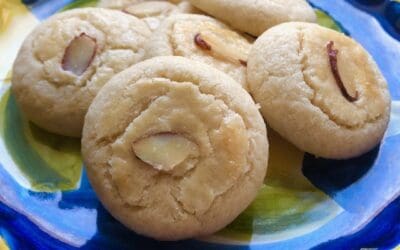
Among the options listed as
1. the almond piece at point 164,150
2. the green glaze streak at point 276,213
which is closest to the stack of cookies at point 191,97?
the almond piece at point 164,150

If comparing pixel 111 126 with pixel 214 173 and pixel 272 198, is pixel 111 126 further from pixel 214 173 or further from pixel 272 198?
pixel 272 198

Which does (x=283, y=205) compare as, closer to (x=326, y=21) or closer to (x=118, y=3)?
(x=326, y=21)

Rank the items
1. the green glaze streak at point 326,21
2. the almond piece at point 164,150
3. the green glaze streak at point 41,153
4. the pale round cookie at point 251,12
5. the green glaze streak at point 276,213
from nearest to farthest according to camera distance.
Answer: the almond piece at point 164,150, the green glaze streak at point 276,213, the green glaze streak at point 41,153, the pale round cookie at point 251,12, the green glaze streak at point 326,21

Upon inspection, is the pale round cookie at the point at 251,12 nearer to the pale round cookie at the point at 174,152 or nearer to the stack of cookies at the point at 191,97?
A: the stack of cookies at the point at 191,97

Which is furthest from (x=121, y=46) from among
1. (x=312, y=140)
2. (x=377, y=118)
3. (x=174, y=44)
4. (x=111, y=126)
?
(x=377, y=118)

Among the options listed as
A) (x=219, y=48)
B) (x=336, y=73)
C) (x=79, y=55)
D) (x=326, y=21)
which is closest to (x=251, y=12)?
(x=219, y=48)

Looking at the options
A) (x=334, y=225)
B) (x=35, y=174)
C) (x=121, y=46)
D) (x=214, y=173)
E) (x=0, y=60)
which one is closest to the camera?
(x=214, y=173)
